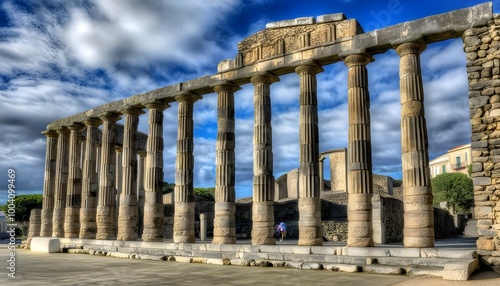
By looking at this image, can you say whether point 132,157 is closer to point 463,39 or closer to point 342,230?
point 342,230

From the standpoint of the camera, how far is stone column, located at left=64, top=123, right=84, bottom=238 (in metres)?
24.3

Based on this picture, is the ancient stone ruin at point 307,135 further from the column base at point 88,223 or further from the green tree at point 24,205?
the green tree at point 24,205

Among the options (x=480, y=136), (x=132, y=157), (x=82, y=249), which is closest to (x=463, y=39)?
(x=480, y=136)

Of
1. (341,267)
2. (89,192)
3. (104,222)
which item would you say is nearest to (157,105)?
(104,222)

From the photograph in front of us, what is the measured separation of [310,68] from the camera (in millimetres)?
16719

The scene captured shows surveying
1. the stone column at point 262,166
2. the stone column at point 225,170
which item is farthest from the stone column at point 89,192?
the stone column at point 262,166

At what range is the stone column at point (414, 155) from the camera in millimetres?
13414

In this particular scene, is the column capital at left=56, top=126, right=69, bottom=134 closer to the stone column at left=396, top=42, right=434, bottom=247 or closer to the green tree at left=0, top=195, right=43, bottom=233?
the stone column at left=396, top=42, right=434, bottom=247

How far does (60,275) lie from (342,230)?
17.0 metres

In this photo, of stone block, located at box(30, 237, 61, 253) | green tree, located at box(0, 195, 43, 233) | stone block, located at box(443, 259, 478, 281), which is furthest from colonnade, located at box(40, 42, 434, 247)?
green tree, located at box(0, 195, 43, 233)

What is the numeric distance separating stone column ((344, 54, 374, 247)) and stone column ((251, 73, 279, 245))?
10.6ft

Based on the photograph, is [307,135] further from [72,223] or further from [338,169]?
[338,169]

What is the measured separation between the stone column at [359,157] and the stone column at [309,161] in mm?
1287

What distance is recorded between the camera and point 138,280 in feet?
34.8
